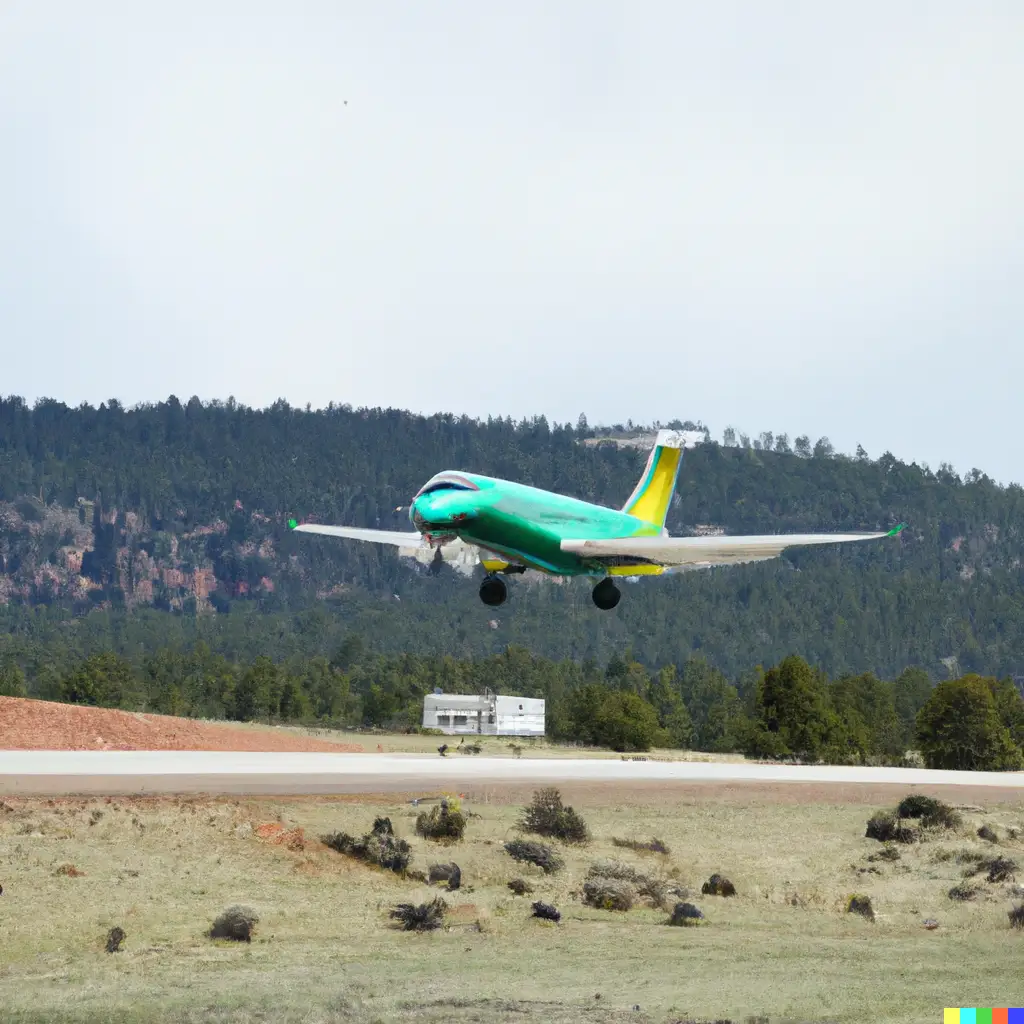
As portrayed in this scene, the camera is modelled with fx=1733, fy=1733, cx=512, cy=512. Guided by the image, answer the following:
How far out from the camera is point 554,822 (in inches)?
2470

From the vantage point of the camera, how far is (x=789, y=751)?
432 ft

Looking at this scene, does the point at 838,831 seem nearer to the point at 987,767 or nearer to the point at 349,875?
the point at 349,875

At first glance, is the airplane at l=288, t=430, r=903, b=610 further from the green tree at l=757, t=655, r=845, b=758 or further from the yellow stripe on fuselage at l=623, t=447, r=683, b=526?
the green tree at l=757, t=655, r=845, b=758

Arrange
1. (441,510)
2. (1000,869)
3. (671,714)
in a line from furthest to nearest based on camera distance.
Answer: (671,714) < (1000,869) < (441,510)

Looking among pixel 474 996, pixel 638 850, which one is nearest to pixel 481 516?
pixel 474 996

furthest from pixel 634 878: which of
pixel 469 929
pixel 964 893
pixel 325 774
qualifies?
pixel 325 774

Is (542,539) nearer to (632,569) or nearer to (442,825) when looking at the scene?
(632,569)

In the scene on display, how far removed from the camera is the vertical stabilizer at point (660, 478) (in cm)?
5475

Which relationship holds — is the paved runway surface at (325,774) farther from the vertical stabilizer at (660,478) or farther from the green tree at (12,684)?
the green tree at (12,684)

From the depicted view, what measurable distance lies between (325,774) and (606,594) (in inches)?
1149

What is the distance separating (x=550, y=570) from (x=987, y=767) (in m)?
81.6

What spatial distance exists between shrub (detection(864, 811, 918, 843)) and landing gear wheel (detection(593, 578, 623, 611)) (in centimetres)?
2554

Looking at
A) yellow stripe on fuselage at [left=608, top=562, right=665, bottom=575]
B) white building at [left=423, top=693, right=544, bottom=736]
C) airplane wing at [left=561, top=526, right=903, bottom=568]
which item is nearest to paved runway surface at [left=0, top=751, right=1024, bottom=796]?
yellow stripe on fuselage at [left=608, top=562, right=665, bottom=575]

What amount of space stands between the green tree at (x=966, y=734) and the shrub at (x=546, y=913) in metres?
76.7
